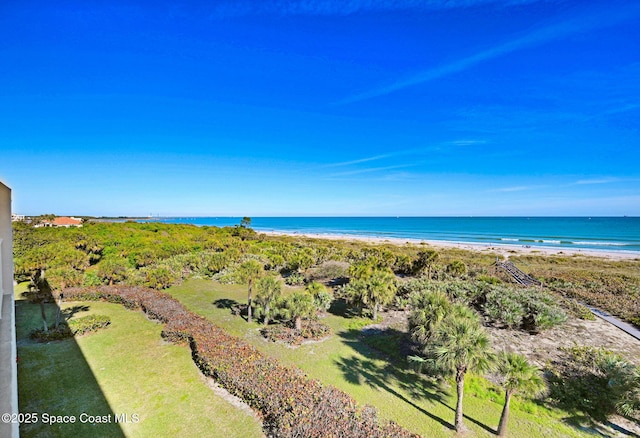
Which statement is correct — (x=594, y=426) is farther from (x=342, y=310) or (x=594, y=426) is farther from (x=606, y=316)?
(x=606, y=316)

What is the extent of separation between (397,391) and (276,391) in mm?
3999

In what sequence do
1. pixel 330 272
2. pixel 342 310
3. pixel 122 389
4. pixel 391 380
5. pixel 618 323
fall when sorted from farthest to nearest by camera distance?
1. pixel 330 272
2. pixel 342 310
3. pixel 618 323
4. pixel 391 380
5. pixel 122 389

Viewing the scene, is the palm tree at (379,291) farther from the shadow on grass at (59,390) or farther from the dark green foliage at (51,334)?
the dark green foliage at (51,334)

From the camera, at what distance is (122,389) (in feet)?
28.8

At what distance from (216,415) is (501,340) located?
12.0m

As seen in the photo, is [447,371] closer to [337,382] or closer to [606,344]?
[337,382]

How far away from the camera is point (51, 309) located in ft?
52.6

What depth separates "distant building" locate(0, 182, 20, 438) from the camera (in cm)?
282

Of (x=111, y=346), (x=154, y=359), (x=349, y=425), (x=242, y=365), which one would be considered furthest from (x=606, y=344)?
(x=111, y=346)

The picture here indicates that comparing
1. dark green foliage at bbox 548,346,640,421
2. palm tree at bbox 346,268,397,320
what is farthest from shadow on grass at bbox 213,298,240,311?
dark green foliage at bbox 548,346,640,421

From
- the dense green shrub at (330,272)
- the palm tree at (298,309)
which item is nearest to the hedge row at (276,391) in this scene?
the palm tree at (298,309)

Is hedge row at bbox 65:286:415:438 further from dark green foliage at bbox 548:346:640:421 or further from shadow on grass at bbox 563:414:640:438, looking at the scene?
dark green foliage at bbox 548:346:640:421

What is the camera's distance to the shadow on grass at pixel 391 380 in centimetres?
869

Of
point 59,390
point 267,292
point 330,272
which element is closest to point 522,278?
point 330,272
